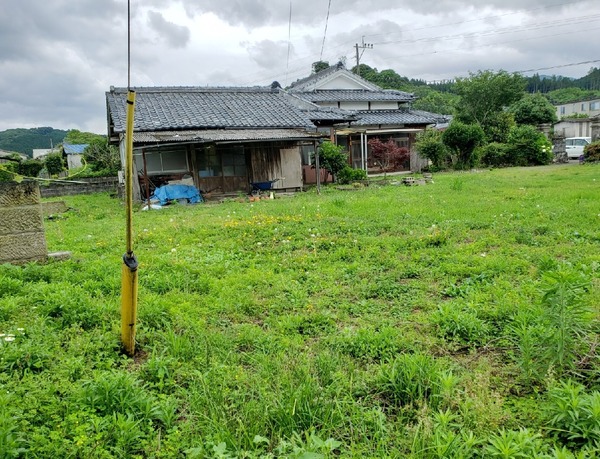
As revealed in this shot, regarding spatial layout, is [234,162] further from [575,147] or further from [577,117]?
[577,117]

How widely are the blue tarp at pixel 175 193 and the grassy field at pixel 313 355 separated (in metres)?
7.11

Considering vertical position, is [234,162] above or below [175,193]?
above

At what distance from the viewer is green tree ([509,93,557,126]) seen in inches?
1099

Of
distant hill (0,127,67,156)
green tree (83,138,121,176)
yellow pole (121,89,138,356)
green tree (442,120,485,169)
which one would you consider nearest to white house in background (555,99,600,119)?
green tree (442,120,485,169)

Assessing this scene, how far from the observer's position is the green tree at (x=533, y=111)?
27906 mm

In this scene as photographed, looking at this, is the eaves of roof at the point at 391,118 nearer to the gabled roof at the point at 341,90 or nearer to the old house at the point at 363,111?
the old house at the point at 363,111

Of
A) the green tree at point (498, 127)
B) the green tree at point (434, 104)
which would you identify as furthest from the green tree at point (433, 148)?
the green tree at point (434, 104)

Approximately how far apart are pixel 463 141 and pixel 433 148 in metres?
1.44

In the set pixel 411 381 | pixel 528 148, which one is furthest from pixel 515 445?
pixel 528 148

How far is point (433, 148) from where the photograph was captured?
1961cm

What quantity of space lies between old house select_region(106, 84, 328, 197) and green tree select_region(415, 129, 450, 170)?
22.0 ft

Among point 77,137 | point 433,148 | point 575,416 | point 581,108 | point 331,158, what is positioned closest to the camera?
point 575,416

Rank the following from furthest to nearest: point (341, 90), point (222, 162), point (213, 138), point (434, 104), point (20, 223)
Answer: point (434, 104) < point (341, 90) < point (222, 162) < point (213, 138) < point (20, 223)

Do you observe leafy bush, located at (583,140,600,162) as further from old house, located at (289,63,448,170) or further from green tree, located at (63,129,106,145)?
green tree, located at (63,129,106,145)
